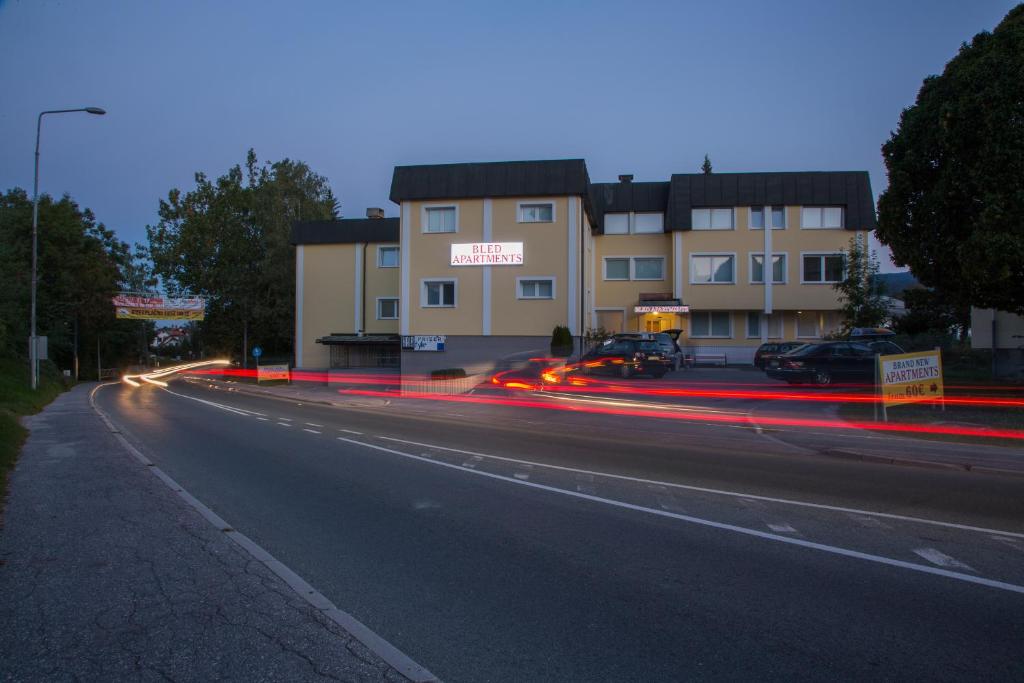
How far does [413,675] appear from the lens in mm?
4086

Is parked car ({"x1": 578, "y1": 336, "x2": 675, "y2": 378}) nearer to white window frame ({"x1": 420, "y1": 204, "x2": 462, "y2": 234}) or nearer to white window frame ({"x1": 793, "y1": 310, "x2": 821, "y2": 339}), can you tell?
white window frame ({"x1": 420, "y1": 204, "x2": 462, "y2": 234})

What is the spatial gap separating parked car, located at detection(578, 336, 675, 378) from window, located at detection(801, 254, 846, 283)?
1505cm

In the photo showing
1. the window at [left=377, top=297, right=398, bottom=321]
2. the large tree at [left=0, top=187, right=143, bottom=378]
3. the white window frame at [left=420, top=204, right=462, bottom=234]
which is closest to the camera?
the white window frame at [left=420, top=204, right=462, bottom=234]

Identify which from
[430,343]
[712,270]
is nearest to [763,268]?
[712,270]

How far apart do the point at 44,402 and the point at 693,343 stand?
29.8 meters

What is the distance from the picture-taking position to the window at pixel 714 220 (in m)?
40.2

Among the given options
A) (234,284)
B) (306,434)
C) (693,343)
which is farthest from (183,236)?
(306,434)

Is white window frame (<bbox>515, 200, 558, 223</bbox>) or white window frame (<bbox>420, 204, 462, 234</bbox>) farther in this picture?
white window frame (<bbox>420, 204, 462, 234</bbox>)

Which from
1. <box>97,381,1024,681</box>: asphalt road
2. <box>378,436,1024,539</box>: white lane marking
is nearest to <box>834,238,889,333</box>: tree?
<box>97,381,1024,681</box>: asphalt road

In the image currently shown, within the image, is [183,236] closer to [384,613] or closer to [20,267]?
[20,267]

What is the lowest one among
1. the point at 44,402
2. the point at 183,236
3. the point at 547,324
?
the point at 44,402

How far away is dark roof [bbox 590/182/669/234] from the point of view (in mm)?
42062

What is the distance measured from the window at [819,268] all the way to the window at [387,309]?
22594 mm

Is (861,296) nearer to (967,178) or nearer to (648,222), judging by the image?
(648,222)
